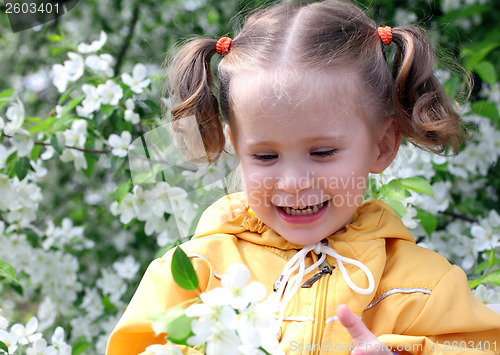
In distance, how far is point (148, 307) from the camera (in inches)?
52.8

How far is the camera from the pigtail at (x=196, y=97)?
1.55m

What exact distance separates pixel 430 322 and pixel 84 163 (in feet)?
5.07

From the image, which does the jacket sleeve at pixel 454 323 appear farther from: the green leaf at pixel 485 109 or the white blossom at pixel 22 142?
the white blossom at pixel 22 142

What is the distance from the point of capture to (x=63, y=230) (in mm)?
2855

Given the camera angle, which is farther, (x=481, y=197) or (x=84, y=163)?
(x=481, y=197)

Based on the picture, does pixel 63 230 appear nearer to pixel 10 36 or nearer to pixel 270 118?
pixel 270 118

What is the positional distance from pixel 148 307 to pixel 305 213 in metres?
0.43

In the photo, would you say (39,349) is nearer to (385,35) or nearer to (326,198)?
(326,198)

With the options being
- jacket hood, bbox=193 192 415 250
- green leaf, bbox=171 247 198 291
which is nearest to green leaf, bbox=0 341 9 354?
jacket hood, bbox=193 192 415 250

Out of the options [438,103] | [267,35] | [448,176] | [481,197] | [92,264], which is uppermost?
[267,35]

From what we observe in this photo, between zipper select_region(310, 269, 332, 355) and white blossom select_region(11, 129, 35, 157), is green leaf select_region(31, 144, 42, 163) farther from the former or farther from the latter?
zipper select_region(310, 269, 332, 355)

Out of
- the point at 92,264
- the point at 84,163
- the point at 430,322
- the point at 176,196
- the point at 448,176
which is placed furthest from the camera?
the point at 92,264

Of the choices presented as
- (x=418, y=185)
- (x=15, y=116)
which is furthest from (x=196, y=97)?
(x=15, y=116)

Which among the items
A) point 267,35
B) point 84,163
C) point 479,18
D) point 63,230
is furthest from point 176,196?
point 479,18
